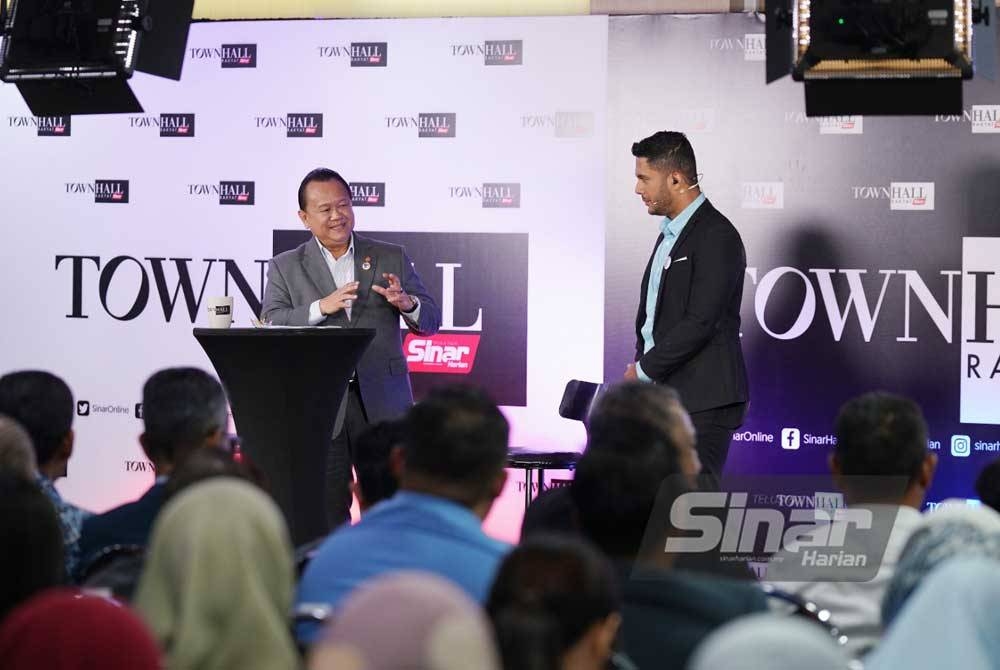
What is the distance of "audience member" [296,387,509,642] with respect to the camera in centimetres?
240

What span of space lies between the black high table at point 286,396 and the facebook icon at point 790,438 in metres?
2.73

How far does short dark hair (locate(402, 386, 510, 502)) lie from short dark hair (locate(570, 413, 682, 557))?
0.18 m

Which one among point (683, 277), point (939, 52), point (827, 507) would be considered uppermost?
point (939, 52)

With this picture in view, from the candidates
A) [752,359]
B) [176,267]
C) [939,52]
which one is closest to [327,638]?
[939,52]

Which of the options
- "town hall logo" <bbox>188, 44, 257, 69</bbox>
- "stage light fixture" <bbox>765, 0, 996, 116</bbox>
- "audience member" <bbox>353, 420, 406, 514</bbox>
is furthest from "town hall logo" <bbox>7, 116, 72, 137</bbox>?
"audience member" <bbox>353, 420, 406, 514</bbox>

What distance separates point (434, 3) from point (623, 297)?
6.28ft

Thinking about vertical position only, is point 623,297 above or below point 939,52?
below

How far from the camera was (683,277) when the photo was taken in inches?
213

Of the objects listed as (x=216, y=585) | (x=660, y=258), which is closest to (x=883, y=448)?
(x=216, y=585)

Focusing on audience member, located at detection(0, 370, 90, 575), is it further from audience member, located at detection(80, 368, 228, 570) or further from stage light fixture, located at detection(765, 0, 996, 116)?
stage light fixture, located at detection(765, 0, 996, 116)

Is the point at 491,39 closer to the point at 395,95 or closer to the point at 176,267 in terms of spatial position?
the point at 395,95

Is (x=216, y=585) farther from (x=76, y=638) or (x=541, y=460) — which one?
(x=541, y=460)

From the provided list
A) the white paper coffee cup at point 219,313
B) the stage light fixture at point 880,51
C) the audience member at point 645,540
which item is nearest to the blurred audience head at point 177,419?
the audience member at point 645,540

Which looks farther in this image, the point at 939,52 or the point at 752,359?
the point at 752,359
